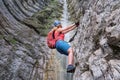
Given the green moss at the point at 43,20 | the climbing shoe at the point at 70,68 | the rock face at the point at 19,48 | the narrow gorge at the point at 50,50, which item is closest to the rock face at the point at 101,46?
the narrow gorge at the point at 50,50

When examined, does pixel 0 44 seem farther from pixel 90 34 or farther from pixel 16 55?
pixel 90 34

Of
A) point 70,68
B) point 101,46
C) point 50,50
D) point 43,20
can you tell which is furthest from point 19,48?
point 43,20

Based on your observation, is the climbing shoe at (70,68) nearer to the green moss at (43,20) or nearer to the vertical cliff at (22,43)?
the vertical cliff at (22,43)

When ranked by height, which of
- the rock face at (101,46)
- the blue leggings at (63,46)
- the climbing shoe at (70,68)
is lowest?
the climbing shoe at (70,68)

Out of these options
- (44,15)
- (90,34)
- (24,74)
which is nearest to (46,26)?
(44,15)

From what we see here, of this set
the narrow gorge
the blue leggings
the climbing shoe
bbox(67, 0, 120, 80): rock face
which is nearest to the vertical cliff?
the narrow gorge

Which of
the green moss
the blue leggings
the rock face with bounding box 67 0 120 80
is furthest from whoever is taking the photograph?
the green moss

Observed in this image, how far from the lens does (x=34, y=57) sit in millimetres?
15477

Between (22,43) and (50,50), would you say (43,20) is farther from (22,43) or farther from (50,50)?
(22,43)

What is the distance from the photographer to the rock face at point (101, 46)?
25.7 feet

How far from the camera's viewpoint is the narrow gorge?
27.1ft

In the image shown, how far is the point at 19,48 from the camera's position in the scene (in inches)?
619

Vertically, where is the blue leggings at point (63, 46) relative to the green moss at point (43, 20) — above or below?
above

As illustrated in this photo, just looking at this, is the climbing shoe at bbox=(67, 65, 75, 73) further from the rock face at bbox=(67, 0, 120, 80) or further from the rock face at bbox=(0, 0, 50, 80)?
the rock face at bbox=(0, 0, 50, 80)
